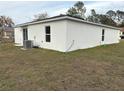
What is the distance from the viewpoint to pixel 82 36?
1130 centimetres

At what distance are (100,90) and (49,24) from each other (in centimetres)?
819

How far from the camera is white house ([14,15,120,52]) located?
9692 mm

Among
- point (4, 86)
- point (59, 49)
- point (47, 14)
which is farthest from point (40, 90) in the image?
point (47, 14)

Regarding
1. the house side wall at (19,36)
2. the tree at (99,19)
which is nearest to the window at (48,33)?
the house side wall at (19,36)

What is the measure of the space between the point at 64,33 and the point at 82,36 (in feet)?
7.46

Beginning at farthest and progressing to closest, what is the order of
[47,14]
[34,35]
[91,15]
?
[91,15], [47,14], [34,35]

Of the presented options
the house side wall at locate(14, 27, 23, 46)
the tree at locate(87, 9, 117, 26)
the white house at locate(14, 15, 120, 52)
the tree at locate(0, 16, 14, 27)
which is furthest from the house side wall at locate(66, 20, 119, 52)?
the tree at locate(0, 16, 14, 27)

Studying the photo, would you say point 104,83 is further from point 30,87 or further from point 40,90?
point 30,87

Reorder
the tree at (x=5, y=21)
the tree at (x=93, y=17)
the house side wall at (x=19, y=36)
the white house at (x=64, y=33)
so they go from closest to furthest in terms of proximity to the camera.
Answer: the white house at (x=64, y=33) → the house side wall at (x=19, y=36) → the tree at (x=5, y=21) → the tree at (x=93, y=17)

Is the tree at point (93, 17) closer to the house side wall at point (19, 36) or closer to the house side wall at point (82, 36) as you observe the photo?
the house side wall at point (82, 36)

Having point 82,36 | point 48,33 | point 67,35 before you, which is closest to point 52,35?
point 48,33

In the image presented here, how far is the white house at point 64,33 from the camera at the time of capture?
9.69 meters

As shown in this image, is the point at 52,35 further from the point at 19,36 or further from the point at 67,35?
the point at 19,36

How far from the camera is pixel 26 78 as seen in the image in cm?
432
